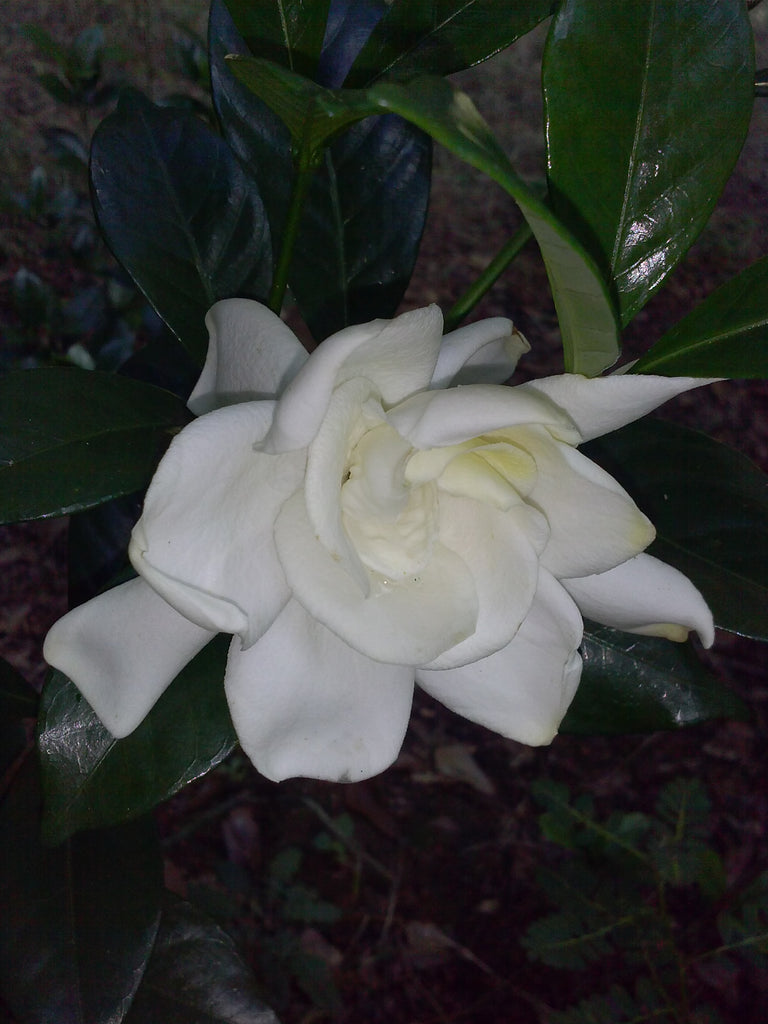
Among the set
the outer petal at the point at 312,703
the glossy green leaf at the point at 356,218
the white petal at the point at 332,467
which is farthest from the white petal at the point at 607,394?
the glossy green leaf at the point at 356,218

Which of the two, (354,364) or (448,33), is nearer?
(354,364)

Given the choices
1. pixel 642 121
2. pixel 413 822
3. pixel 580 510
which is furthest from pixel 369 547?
pixel 413 822

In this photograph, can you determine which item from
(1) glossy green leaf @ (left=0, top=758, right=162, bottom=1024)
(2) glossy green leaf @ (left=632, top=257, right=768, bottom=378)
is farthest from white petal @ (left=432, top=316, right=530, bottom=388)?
(1) glossy green leaf @ (left=0, top=758, right=162, bottom=1024)

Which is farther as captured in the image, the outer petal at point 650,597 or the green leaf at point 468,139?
the outer petal at point 650,597

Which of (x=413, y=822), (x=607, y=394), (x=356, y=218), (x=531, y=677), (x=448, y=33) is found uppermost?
(x=448, y=33)

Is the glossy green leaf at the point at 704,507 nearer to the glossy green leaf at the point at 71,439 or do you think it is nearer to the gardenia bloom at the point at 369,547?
the gardenia bloom at the point at 369,547

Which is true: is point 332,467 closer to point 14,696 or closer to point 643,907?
point 14,696
